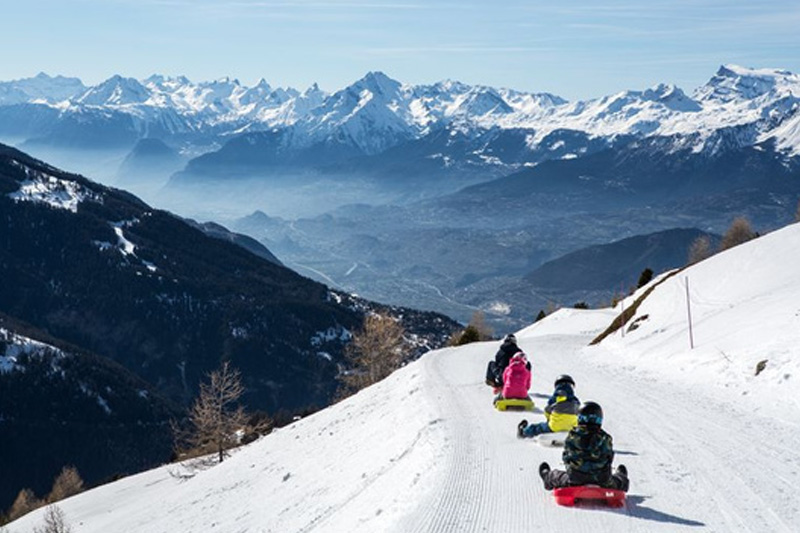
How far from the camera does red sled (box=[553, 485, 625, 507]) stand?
11.0m

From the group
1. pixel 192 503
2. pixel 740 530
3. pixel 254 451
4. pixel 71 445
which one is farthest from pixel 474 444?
pixel 71 445

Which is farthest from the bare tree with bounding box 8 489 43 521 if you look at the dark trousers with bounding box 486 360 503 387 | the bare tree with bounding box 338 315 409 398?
the dark trousers with bounding box 486 360 503 387

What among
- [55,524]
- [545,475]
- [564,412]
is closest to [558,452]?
[564,412]

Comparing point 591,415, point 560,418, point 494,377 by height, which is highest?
point 591,415

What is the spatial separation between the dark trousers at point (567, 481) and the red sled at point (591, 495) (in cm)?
8

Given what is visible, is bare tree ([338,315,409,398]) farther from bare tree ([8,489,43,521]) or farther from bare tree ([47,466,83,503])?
bare tree ([47,466,83,503])

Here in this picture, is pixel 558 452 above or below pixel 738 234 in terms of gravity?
below

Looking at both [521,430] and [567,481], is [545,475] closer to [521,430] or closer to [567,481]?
[567,481]

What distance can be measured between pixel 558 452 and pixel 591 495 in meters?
3.66

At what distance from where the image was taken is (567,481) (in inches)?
443

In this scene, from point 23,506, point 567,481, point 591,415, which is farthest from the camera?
point 23,506

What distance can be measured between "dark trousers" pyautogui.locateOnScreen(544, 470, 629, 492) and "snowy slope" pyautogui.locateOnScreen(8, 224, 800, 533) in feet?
0.92

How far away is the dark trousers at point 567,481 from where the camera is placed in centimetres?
1105

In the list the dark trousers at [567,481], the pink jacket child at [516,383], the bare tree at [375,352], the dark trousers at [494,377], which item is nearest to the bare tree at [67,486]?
the bare tree at [375,352]
